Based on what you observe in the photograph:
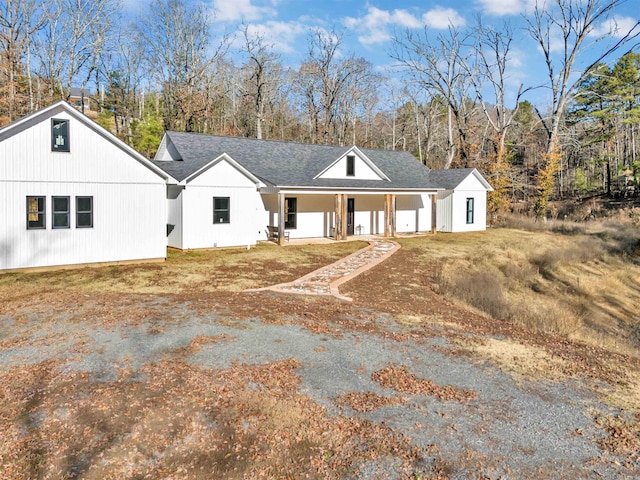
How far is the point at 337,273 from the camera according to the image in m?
14.7

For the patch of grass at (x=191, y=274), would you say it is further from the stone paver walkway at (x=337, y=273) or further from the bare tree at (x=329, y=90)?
the bare tree at (x=329, y=90)

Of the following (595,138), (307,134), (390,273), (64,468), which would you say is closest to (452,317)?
(390,273)

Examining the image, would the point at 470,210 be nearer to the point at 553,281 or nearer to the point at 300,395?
the point at 553,281

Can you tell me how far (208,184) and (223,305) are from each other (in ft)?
32.4

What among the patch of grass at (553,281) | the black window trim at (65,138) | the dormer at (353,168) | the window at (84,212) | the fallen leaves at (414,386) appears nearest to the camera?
the fallen leaves at (414,386)

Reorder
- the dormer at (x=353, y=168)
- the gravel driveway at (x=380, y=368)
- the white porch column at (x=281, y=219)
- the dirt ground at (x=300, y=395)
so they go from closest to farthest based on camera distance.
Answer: the dirt ground at (x=300, y=395), the gravel driveway at (x=380, y=368), the white porch column at (x=281, y=219), the dormer at (x=353, y=168)

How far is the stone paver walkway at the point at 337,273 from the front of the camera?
12271 millimetres

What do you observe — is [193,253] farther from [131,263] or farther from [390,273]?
[390,273]

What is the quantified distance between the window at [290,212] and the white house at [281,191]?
0.18 ft

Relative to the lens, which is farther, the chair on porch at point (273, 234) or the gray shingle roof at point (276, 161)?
the chair on porch at point (273, 234)

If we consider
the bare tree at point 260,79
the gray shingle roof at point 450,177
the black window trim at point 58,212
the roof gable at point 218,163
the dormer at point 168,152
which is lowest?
the black window trim at point 58,212

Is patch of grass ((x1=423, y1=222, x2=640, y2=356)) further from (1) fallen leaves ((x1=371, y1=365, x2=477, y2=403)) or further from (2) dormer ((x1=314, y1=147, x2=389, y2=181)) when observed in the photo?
(2) dormer ((x1=314, y1=147, x2=389, y2=181))

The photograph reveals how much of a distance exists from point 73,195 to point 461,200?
73.7 feet

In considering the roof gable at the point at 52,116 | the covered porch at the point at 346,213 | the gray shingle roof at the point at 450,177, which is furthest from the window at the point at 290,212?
the gray shingle roof at the point at 450,177
